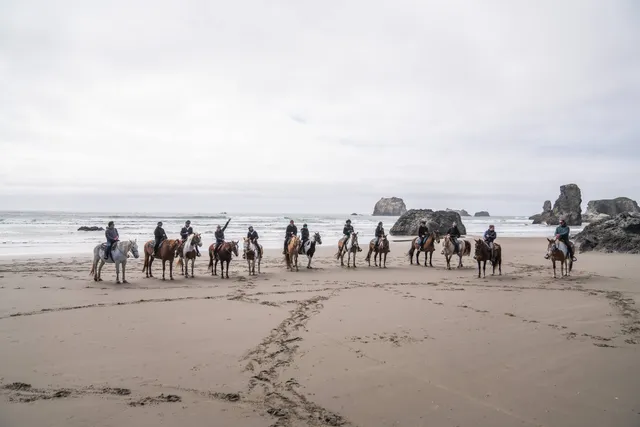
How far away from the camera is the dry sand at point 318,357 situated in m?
4.52

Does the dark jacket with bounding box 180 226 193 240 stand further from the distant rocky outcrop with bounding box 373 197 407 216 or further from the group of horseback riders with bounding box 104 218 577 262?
the distant rocky outcrop with bounding box 373 197 407 216

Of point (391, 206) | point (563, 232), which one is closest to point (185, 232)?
point (563, 232)

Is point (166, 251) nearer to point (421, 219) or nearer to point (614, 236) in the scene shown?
point (614, 236)

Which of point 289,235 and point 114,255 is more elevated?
point 289,235

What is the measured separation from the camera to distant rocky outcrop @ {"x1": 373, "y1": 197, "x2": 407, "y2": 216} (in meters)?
130

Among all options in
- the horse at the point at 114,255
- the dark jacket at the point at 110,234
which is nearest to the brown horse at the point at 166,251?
the horse at the point at 114,255

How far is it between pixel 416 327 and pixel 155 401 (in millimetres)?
5114

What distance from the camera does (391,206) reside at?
132 meters

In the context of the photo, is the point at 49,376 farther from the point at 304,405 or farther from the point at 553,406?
the point at 553,406

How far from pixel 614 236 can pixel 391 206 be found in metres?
→ 109

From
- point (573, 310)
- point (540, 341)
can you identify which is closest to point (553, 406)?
point (540, 341)

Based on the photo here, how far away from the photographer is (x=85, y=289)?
11.8 m

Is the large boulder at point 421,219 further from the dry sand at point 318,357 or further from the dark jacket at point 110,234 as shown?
the dark jacket at point 110,234

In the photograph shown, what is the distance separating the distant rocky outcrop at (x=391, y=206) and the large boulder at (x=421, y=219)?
299 ft
